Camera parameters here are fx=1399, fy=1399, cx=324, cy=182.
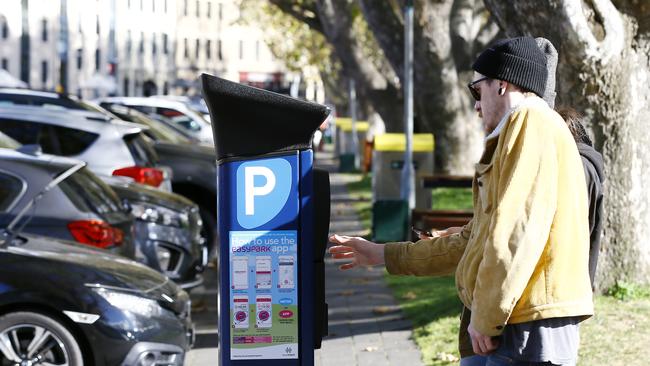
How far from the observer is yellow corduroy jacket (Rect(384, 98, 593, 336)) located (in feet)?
13.0

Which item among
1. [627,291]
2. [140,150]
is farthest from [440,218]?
[140,150]

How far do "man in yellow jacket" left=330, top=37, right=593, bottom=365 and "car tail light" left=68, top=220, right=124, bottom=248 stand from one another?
5711 millimetres

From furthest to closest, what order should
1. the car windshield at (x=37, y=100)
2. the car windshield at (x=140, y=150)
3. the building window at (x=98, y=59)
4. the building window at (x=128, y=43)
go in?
the building window at (x=98, y=59), the building window at (x=128, y=43), the car windshield at (x=37, y=100), the car windshield at (x=140, y=150)

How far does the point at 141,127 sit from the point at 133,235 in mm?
4502

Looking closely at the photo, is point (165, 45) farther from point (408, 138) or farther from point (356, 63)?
point (408, 138)

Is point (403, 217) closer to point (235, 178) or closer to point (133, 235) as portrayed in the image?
point (133, 235)

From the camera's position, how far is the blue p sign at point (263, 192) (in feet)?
16.2

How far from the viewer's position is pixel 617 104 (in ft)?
31.6

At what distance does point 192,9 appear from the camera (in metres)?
109

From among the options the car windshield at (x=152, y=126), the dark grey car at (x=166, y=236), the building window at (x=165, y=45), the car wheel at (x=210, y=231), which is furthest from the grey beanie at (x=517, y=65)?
the building window at (x=165, y=45)

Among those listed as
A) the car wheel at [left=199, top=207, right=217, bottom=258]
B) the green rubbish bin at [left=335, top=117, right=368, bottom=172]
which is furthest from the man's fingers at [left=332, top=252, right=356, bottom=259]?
the green rubbish bin at [left=335, top=117, right=368, bottom=172]

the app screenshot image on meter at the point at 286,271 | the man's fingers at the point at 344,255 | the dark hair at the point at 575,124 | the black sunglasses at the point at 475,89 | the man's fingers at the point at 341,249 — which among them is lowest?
the app screenshot image on meter at the point at 286,271

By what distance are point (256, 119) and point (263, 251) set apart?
47 cm

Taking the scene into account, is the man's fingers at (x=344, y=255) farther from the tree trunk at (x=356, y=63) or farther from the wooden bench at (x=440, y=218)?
the tree trunk at (x=356, y=63)
